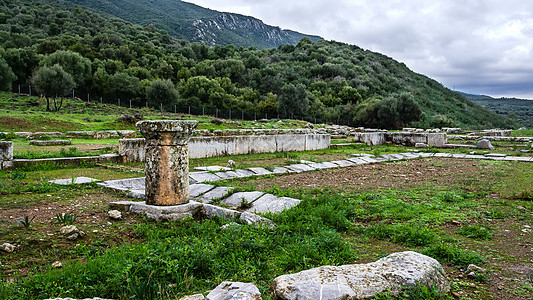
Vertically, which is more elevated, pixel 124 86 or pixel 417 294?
pixel 124 86

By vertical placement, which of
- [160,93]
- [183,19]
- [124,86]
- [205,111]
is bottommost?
[205,111]

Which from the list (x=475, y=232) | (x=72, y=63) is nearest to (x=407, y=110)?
(x=475, y=232)

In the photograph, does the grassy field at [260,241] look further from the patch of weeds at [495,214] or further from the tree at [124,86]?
the tree at [124,86]

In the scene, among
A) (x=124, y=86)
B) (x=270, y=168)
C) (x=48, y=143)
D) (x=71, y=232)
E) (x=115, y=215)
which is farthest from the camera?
(x=124, y=86)

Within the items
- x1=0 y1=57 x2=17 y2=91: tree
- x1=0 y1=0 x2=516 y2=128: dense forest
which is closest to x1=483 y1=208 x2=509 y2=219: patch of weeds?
x1=0 y1=0 x2=516 y2=128: dense forest

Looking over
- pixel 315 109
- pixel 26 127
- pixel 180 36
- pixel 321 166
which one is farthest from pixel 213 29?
pixel 321 166

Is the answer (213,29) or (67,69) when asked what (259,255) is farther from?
(213,29)

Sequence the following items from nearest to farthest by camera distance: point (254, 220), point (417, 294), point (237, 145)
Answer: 1. point (417, 294)
2. point (254, 220)
3. point (237, 145)

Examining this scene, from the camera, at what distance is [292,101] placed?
5225 centimetres

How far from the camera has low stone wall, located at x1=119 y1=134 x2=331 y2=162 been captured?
35.4 ft

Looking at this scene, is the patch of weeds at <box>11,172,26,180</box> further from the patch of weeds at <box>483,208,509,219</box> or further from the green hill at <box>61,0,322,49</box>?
the green hill at <box>61,0,322,49</box>

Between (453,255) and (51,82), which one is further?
(51,82)

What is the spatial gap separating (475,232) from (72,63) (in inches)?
2295

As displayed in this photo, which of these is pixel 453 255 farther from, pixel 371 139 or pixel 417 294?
pixel 371 139
